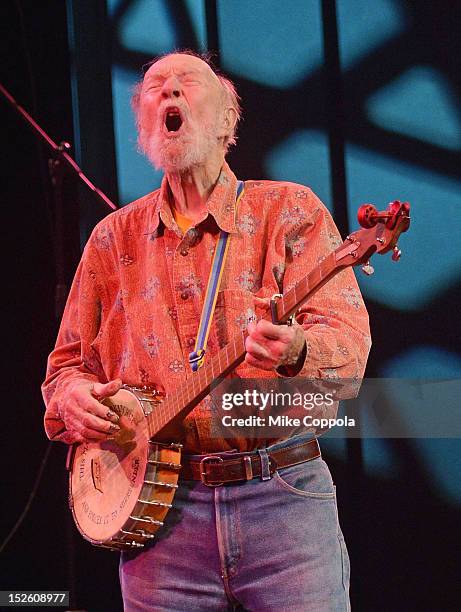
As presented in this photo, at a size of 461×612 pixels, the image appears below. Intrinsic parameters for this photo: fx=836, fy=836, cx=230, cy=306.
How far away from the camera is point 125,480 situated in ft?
6.21

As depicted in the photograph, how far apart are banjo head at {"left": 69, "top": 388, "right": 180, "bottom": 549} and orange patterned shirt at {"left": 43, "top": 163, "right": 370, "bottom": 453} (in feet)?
0.21

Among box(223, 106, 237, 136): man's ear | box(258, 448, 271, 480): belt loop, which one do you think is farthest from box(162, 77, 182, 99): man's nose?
box(258, 448, 271, 480): belt loop

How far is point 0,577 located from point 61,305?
1112mm

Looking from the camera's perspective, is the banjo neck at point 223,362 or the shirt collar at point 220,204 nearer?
the banjo neck at point 223,362

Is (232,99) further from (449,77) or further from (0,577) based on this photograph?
(0,577)

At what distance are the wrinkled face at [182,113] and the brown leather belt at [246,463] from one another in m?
0.74

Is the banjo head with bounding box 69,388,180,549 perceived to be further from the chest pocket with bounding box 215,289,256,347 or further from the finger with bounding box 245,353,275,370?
the finger with bounding box 245,353,275,370

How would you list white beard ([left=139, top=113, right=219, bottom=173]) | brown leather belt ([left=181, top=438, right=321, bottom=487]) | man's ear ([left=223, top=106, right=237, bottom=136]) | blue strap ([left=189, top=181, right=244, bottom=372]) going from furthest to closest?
man's ear ([left=223, top=106, right=237, bottom=136]) → white beard ([left=139, top=113, right=219, bottom=173]) → blue strap ([left=189, top=181, right=244, bottom=372]) → brown leather belt ([left=181, top=438, right=321, bottom=487])

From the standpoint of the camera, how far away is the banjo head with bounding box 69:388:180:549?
1793 millimetres

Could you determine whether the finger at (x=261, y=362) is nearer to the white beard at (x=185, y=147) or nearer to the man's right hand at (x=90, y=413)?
the man's right hand at (x=90, y=413)

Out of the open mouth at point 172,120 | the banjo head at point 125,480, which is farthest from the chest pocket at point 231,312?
the open mouth at point 172,120

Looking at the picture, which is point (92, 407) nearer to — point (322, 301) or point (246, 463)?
point (246, 463)

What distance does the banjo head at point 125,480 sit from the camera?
1793mm

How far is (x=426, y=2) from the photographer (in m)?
2.48
